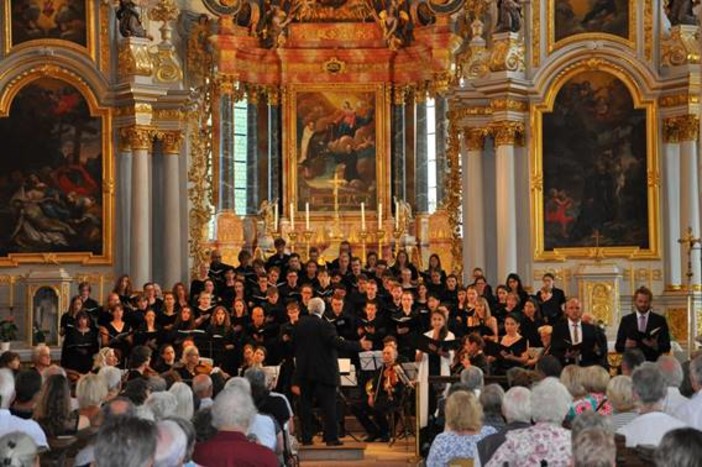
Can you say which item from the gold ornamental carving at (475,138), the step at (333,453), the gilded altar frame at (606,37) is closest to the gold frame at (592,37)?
the gilded altar frame at (606,37)

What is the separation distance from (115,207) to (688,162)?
10268mm

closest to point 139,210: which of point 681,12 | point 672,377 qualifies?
point 681,12

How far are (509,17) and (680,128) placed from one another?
3.60m

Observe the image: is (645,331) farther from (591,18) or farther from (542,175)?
(591,18)

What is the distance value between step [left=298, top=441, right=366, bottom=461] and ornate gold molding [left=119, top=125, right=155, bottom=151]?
1053 centimetres

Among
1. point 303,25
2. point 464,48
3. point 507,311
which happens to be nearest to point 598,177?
point 464,48

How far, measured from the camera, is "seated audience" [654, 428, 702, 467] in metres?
5.88

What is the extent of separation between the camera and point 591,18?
86.8 feet

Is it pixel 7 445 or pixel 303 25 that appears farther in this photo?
pixel 303 25

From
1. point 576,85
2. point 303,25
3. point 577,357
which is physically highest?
point 303,25

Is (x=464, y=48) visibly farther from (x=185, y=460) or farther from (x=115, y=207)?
(x=185, y=460)

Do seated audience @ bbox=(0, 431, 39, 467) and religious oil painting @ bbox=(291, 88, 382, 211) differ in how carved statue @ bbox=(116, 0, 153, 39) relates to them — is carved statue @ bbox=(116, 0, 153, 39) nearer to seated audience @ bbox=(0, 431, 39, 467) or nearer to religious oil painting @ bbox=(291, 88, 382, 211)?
religious oil painting @ bbox=(291, 88, 382, 211)

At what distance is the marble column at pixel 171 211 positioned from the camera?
2756 centimetres

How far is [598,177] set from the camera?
2652 centimetres
